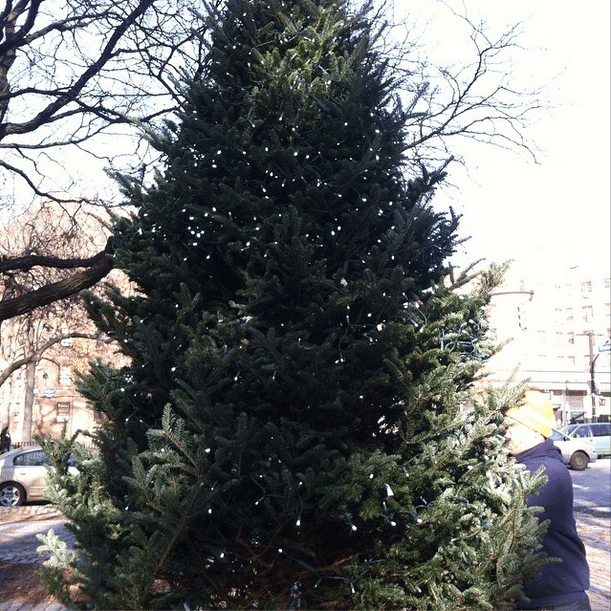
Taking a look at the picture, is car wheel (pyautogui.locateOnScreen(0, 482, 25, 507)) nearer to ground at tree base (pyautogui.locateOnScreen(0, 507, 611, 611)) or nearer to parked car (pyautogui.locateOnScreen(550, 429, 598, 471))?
ground at tree base (pyautogui.locateOnScreen(0, 507, 611, 611))

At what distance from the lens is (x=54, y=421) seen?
171ft

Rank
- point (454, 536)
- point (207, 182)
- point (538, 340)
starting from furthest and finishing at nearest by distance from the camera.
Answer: point (538, 340)
point (207, 182)
point (454, 536)

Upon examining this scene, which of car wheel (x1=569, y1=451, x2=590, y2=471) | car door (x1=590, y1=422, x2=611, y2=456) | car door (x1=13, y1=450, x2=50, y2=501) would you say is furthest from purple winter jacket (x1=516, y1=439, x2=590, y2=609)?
car door (x1=590, y1=422, x2=611, y2=456)

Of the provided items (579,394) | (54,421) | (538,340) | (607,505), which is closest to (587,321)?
(538,340)

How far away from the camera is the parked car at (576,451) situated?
2670 centimetres

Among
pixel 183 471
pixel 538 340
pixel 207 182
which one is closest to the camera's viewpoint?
pixel 183 471

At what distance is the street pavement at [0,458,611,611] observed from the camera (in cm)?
796

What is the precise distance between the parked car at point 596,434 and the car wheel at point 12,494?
22211 mm

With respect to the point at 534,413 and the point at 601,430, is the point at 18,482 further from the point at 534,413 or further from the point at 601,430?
the point at 601,430

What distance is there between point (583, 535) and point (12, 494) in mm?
12977

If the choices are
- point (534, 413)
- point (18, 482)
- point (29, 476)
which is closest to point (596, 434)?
point (29, 476)

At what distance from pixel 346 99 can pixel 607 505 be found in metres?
15.6

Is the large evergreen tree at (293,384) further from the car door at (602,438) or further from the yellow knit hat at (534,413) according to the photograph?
the car door at (602,438)

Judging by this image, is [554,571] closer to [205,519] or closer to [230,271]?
[205,519]
